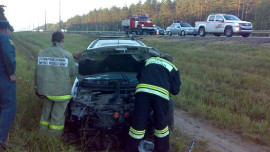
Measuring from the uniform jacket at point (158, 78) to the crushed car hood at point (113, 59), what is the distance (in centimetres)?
41

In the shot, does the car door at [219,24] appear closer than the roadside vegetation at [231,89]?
No

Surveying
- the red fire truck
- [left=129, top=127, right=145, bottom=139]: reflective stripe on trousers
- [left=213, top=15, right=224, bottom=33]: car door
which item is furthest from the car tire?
the red fire truck

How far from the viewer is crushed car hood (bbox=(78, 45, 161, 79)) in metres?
4.45

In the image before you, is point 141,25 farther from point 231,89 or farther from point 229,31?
point 231,89

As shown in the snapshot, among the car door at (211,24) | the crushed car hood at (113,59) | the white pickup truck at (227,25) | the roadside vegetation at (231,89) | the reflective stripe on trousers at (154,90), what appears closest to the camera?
the reflective stripe on trousers at (154,90)

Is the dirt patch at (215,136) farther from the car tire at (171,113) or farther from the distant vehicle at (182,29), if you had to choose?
the distant vehicle at (182,29)

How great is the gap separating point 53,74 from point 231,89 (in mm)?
5728

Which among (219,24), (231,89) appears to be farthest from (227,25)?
(231,89)

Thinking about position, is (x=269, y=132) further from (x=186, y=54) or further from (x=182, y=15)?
(x=182, y=15)

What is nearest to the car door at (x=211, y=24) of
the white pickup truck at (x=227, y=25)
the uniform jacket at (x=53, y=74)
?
the white pickup truck at (x=227, y=25)

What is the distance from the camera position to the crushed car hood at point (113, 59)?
4.45 meters

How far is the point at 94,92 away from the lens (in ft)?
15.3

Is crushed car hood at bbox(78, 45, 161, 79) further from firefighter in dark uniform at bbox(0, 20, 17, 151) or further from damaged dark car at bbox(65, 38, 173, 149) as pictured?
firefighter in dark uniform at bbox(0, 20, 17, 151)

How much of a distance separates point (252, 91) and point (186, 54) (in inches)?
276
